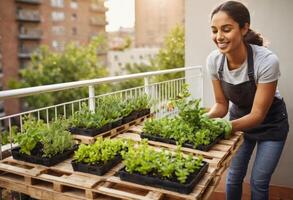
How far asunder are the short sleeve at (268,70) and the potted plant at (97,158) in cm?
88

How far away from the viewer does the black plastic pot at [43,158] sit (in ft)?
5.02

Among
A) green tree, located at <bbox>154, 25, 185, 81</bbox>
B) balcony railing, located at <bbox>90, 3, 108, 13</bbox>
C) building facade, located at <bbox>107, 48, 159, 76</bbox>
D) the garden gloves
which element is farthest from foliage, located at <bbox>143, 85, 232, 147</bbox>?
balcony railing, located at <bbox>90, 3, 108, 13</bbox>

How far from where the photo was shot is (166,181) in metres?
1.25

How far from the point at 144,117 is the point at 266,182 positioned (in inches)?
35.6

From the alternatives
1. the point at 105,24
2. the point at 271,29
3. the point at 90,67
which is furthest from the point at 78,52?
the point at 271,29

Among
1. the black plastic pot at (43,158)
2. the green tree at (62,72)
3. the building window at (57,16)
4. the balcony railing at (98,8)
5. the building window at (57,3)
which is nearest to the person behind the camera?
the black plastic pot at (43,158)

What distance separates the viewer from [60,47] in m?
41.5

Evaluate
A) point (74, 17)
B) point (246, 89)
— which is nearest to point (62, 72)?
point (74, 17)

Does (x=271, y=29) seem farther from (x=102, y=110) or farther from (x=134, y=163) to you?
(x=134, y=163)

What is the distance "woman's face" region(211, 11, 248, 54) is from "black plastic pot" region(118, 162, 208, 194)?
0.70 m

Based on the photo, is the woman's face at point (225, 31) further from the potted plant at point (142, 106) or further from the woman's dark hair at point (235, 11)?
the potted plant at point (142, 106)

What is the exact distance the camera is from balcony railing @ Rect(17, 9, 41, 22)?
37.1 metres

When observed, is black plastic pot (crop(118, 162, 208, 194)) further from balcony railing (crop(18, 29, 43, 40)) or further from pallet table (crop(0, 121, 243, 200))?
balcony railing (crop(18, 29, 43, 40))

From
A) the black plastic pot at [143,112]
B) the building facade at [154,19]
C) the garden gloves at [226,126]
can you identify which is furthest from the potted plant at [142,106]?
the building facade at [154,19]
